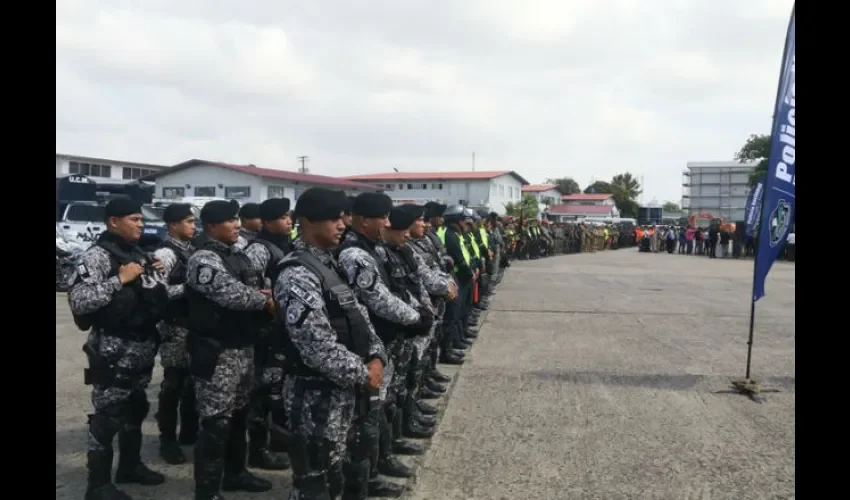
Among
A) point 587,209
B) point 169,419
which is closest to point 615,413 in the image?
point 169,419

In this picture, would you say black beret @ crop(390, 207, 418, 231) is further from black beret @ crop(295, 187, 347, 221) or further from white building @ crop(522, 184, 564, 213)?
white building @ crop(522, 184, 564, 213)

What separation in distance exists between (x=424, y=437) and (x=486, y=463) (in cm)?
69

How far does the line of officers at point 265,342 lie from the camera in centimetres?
286

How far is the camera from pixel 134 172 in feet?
142

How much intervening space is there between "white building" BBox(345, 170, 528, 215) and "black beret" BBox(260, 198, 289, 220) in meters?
49.2

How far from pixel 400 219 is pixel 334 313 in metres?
1.67

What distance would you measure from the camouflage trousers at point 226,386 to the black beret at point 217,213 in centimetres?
85

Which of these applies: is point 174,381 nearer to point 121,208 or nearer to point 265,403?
point 265,403

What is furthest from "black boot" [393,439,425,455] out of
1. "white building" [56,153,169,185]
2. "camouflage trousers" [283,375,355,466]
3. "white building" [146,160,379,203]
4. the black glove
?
"white building" [56,153,169,185]

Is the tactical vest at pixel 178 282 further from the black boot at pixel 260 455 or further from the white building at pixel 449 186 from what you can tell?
the white building at pixel 449 186

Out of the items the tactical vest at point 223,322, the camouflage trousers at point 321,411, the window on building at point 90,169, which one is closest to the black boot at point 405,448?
the tactical vest at point 223,322

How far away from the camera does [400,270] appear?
4.19 m

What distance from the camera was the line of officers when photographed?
2.86m
